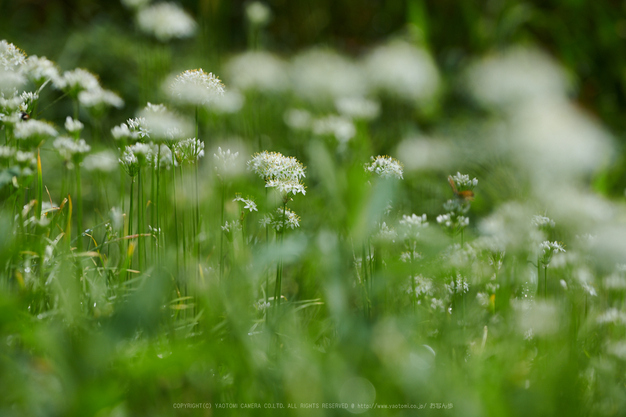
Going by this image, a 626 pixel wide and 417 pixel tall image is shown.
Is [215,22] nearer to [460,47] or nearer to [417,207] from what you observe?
[417,207]

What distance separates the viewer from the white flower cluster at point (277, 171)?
0.91 meters

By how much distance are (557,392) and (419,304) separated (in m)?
Answer: 0.45

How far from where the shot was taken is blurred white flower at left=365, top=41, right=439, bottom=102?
200 centimetres

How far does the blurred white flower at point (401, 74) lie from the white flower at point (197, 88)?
116 cm

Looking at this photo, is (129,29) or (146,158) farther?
(129,29)

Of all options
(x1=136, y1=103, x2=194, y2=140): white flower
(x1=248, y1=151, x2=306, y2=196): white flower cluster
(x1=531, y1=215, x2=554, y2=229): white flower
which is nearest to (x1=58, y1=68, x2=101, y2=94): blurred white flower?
(x1=136, y1=103, x2=194, y2=140): white flower

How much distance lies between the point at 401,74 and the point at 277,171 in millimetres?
1242

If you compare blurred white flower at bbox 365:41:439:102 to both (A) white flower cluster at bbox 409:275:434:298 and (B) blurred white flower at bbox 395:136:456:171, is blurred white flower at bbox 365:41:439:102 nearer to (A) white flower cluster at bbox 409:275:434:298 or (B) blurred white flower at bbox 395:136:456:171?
(B) blurred white flower at bbox 395:136:456:171

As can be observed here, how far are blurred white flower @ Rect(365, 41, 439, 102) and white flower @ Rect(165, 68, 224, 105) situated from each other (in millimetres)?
1162

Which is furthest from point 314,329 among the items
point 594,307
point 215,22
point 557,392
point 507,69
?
point 215,22

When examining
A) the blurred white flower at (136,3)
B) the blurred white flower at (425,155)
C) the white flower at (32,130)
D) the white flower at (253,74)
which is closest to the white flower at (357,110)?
the blurred white flower at (425,155)

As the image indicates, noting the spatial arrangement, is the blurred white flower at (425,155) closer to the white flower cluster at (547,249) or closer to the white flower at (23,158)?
the white flower cluster at (547,249)

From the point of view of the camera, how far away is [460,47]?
351 centimetres

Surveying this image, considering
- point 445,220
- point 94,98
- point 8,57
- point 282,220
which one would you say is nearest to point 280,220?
point 282,220
